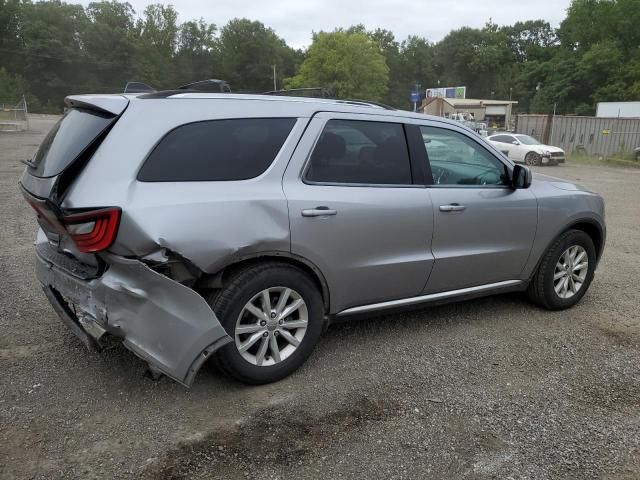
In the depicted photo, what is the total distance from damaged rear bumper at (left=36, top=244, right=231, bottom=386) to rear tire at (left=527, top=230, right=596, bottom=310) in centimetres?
297

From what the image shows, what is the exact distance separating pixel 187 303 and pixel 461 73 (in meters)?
130

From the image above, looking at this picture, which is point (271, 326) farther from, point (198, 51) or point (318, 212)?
point (198, 51)

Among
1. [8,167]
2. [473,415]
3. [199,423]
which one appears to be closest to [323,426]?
[199,423]

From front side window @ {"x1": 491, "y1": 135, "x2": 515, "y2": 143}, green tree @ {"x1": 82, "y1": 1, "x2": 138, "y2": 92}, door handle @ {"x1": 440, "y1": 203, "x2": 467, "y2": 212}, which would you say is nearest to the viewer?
door handle @ {"x1": 440, "y1": 203, "x2": 467, "y2": 212}

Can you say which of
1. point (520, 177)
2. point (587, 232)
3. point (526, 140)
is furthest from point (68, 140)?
point (526, 140)

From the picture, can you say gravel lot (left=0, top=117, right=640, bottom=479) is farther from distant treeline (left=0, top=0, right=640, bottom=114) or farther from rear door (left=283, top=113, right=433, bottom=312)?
distant treeline (left=0, top=0, right=640, bottom=114)

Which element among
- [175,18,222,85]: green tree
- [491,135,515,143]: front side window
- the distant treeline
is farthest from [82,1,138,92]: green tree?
[491,135,515,143]: front side window

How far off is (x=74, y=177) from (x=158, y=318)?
2.93ft

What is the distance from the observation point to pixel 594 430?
9.51 feet

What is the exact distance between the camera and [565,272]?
4.57 meters

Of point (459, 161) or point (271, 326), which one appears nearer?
point (271, 326)

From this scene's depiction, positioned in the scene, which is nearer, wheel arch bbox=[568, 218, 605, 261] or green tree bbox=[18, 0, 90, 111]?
wheel arch bbox=[568, 218, 605, 261]

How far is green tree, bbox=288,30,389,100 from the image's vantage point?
70125 mm

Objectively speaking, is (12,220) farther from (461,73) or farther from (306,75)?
(461,73)
